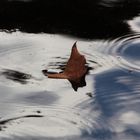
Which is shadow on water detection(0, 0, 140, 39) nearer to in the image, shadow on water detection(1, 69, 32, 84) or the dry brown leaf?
the dry brown leaf

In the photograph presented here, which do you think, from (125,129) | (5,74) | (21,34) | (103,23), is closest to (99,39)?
(103,23)

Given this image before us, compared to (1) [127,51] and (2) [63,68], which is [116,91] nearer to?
(2) [63,68]

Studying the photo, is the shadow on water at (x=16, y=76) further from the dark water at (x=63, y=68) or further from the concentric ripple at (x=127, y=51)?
the concentric ripple at (x=127, y=51)

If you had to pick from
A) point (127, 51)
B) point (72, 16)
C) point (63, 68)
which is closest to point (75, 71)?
point (63, 68)

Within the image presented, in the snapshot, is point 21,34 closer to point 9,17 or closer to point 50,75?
point 9,17

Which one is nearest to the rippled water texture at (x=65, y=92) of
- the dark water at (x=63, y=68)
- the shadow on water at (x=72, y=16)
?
the dark water at (x=63, y=68)

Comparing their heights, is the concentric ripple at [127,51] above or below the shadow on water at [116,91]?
above

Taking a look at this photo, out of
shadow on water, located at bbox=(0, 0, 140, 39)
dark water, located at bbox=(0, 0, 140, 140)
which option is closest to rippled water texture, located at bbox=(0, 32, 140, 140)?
dark water, located at bbox=(0, 0, 140, 140)
